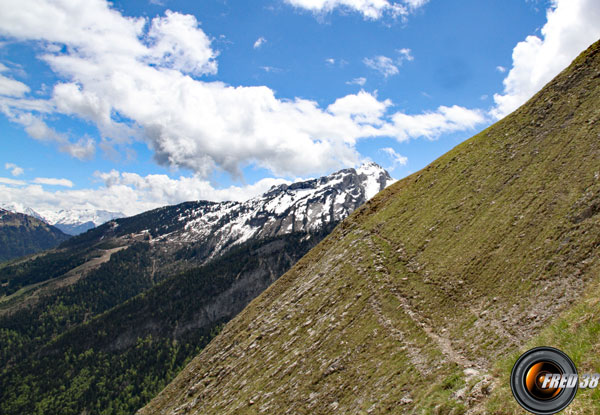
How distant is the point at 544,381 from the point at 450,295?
2841 centimetres

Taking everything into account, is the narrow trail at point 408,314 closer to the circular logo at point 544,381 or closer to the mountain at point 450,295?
the mountain at point 450,295

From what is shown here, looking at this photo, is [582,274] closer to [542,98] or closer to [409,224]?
[409,224]

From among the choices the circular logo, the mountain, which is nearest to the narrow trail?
the mountain

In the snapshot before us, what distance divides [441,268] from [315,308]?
21640 mm

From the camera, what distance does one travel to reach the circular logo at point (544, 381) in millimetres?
10500

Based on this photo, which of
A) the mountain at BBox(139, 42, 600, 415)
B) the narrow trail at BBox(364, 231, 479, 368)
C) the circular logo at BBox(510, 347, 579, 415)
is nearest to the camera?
the circular logo at BBox(510, 347, 579, 415)

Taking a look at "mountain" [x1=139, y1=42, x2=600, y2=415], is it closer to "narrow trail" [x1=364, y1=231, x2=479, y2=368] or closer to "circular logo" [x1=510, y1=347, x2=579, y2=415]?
"narrow trail" [x1=364, y1=231, x2=479, y2=368]

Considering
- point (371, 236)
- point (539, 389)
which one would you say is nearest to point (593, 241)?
point (539, 389)

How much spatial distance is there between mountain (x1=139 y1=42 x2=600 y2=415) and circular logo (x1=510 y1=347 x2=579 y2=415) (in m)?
0.83

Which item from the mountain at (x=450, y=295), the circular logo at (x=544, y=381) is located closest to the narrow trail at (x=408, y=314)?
the mountain at (x=450, y=295)

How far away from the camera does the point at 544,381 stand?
434 inches

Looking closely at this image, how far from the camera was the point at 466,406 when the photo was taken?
17.8 metres

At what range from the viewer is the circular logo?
10500mm

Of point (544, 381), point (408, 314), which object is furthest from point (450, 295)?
point (544, 381)
